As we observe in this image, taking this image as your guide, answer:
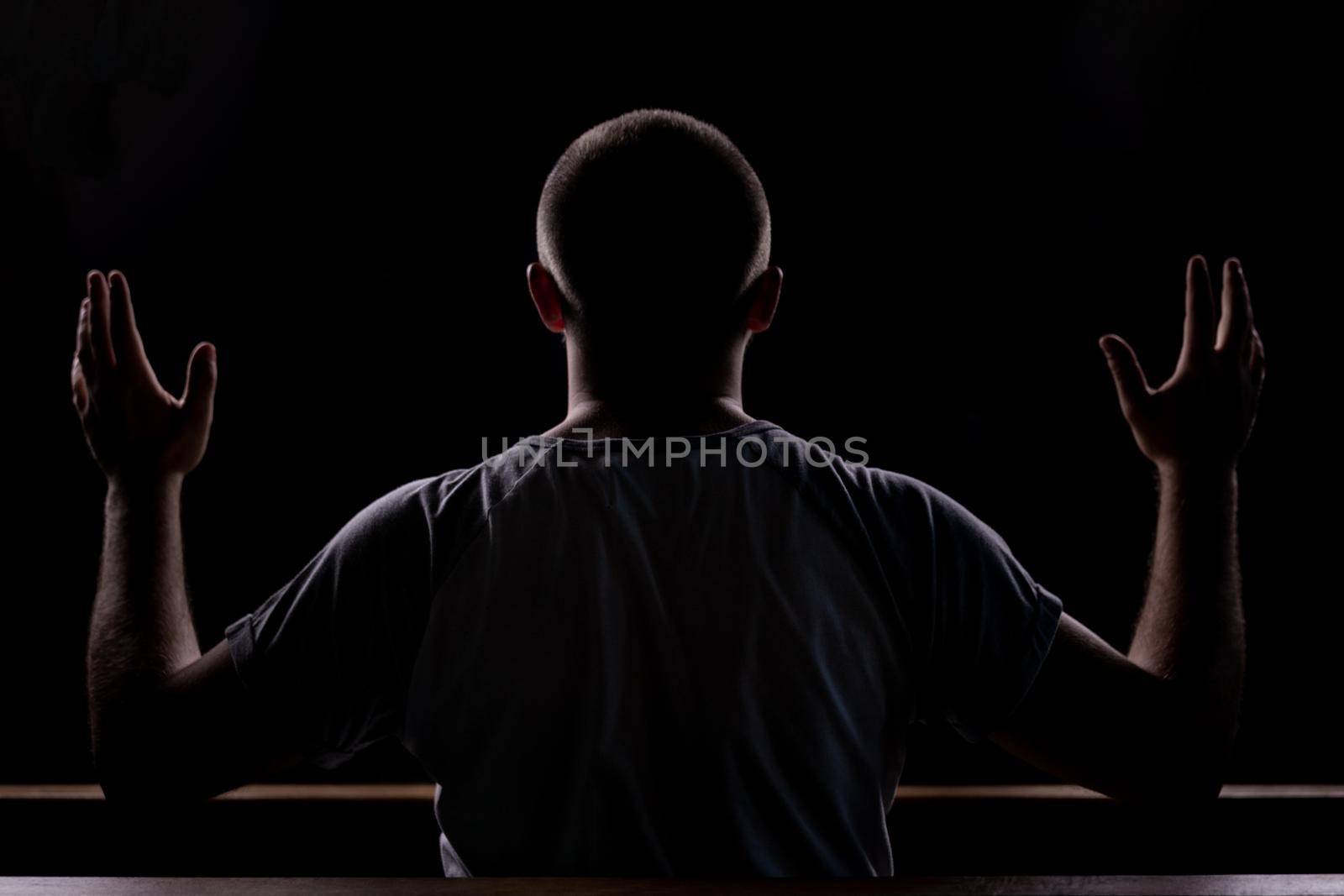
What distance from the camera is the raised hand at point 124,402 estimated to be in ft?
2.28

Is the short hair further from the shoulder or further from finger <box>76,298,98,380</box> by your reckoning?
finger <box>76,298,98,380</box>

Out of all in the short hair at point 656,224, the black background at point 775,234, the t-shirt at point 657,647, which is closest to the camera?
the t-shirt at point 657,647

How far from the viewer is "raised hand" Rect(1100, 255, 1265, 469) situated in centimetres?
69

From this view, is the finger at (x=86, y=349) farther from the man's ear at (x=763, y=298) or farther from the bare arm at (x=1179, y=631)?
the bare arm at (x=1179, y=631)

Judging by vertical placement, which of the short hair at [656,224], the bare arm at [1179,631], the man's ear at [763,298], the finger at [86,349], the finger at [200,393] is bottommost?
the bare arm at [1179,631]

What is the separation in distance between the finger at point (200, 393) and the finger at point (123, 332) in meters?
0.04

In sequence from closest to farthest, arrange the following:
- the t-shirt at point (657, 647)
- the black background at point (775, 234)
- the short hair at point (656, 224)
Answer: the t-shirt at point (657, 647), the short hair at point (656, 224), the black background at point (775, 234)

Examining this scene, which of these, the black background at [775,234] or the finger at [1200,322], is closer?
the finger at [1200,322]

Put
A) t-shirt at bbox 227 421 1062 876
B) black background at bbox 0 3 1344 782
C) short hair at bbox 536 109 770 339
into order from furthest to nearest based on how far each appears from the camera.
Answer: black background at bbox 0 3 1344 782 < short hair at bbox 536 109 770 339 < t-shirt at bbox 227 421 1062 876

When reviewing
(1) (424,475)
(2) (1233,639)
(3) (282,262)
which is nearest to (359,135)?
(3) (282,262)

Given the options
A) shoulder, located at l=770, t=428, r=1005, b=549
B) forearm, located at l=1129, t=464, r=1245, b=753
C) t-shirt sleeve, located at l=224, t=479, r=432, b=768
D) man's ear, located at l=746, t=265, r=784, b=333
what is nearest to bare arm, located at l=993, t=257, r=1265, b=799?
forearm, located at l=1129, t=464, r=1245, b=753

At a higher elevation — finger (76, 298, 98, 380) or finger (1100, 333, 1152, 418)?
finger (76, 298, 98, 380)

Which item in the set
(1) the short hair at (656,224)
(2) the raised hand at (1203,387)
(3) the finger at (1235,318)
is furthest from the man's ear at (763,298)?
(3) the finger at (1235,318)

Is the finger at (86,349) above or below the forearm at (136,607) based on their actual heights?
above
